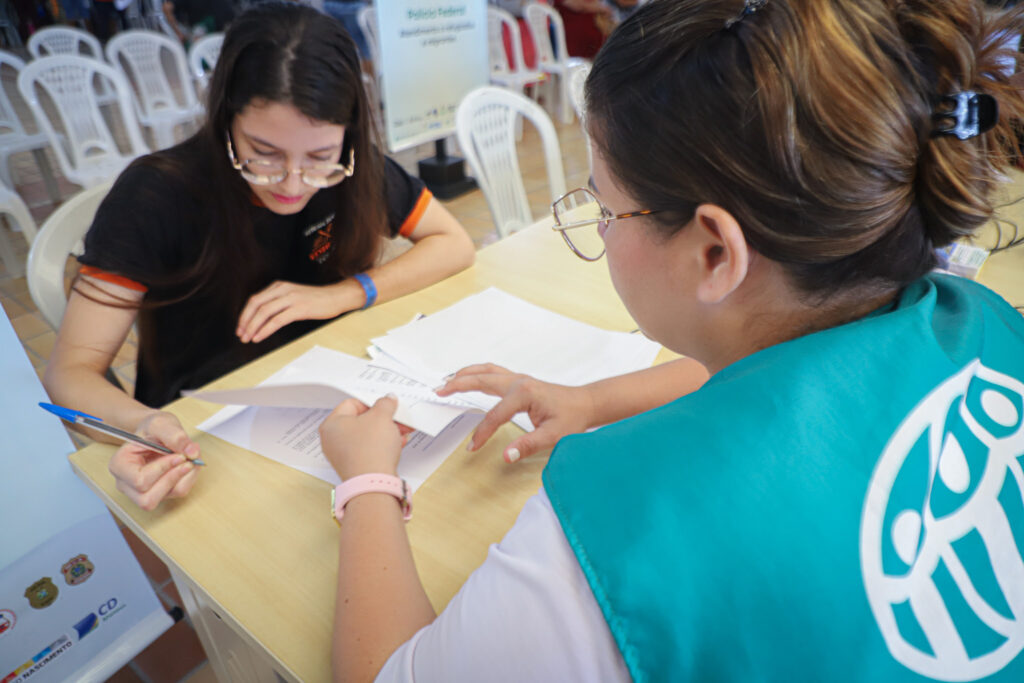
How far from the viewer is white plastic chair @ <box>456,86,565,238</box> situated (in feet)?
5.88

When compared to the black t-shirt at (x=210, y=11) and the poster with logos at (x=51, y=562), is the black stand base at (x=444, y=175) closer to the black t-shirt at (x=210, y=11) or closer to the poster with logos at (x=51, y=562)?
the poster with logos at (x=51, y=562)

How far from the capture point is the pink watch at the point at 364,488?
65 centimetres

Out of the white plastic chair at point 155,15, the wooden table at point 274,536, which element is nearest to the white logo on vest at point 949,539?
the wooden table at point 274,536

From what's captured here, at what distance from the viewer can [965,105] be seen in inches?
17.4

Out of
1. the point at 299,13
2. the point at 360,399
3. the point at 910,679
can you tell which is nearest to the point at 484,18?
the point at 299,13

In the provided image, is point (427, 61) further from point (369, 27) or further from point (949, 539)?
point (949, 539)

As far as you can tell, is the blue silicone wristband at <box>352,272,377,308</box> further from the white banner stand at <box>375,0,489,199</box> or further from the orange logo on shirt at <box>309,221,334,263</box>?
the white banner stand at <box>375,0,489,199</box>

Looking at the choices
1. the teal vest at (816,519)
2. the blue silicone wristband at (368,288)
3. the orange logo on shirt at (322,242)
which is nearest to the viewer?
the teal vest at (816,519)

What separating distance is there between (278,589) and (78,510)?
394 mm

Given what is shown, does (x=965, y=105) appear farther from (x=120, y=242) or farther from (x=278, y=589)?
(x=120, y=242)

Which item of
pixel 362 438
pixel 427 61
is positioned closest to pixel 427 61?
pixel 427 61

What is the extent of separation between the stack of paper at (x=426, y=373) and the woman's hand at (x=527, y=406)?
0.12 ft

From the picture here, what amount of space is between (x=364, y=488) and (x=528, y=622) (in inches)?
12.4

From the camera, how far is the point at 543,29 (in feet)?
17.4
